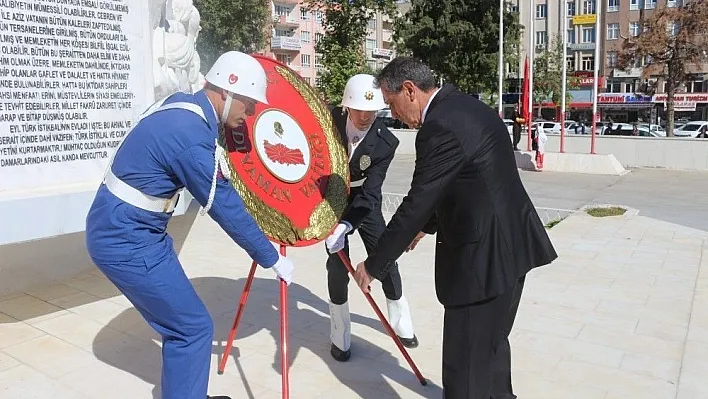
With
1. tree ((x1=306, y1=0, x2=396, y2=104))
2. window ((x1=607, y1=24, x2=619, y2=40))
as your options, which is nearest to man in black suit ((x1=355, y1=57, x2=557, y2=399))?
tree ((x1=306, y1=0, x2=396, y2=104))

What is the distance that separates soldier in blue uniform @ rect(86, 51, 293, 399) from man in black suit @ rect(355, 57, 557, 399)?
0.59 metres

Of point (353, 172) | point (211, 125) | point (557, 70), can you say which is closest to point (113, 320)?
point (353, 172)

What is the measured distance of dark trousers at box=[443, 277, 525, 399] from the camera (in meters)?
2.49

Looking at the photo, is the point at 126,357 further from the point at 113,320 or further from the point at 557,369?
the point at 557,369

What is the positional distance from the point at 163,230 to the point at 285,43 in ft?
161

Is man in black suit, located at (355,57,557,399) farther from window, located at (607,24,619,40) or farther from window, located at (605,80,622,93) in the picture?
window, located at (607,24,619,40)

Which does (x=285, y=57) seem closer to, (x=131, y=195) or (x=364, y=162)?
(x=364, y=162)

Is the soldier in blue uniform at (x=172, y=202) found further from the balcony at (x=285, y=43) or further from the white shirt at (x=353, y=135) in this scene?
the balcony at (x=285, y=43)

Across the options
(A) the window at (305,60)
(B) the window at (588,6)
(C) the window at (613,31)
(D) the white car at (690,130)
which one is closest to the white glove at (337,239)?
(D) the white car at (690,130)

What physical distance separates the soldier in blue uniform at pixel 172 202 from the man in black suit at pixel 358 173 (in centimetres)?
94

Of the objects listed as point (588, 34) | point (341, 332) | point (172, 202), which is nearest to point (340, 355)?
point (341, 332)

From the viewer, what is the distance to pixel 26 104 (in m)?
4.11

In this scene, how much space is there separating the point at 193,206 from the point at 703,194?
9.75 meters

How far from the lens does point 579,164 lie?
1535 centimetres
